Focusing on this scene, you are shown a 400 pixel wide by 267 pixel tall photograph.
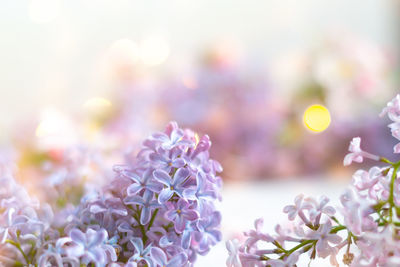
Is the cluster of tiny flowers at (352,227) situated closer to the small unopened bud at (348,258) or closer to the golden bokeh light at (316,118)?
the small unopened bud at (348,258)

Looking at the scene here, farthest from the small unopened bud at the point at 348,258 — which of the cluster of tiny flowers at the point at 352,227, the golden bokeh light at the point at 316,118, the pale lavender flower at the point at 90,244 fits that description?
the golden bokeh light at the point at 316,118

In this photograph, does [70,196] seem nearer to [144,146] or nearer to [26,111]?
[144,146]

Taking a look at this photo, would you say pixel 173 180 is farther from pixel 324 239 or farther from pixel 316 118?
pixel 316 118

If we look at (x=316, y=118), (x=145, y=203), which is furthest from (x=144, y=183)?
(x=316, y=118)

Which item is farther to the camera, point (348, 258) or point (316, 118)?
point (316, 118)

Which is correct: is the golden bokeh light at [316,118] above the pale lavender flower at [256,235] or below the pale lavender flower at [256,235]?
above

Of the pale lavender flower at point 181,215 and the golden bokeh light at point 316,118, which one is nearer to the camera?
the pale lavender flower at point 181,215
